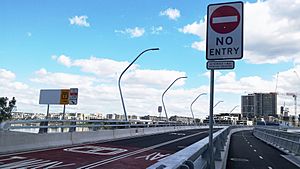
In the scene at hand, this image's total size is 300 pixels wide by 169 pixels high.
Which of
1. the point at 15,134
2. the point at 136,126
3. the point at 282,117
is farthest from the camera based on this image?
the point at 282,117

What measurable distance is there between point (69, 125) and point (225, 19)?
16105 millimetres

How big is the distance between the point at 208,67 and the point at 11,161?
8433 mm

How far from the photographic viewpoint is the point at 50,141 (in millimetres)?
17875

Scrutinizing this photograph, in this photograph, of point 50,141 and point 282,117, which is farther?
point 282,117

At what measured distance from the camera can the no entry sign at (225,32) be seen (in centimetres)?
589

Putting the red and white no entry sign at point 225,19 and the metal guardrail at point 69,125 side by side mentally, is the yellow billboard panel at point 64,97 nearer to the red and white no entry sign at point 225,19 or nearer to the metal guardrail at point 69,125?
the metal guardrail at point 69,125

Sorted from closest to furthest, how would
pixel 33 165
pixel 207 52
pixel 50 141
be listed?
pixel 207 52 → pixel 33 165 → pixel 50 141

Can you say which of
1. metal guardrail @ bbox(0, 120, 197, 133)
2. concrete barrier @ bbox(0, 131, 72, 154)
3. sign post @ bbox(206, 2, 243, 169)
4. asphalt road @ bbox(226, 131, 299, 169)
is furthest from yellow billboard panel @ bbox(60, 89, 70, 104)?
sign post @ bbox(206, 2, 243, 169)

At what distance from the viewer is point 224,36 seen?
600 cm

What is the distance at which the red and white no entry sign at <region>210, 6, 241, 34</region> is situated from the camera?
19.7 feet

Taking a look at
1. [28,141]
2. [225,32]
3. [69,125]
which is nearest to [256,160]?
[69,125]

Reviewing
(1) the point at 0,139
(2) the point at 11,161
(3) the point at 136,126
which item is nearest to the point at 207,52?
(2) the point at 11,161

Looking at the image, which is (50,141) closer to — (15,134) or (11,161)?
(15,134)

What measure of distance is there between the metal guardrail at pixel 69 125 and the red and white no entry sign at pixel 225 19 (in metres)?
10.3
